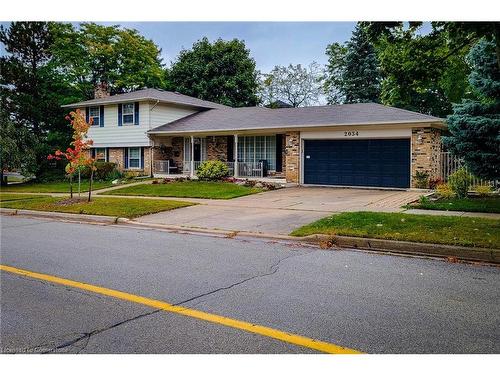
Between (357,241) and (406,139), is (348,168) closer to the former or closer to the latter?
(406,139)

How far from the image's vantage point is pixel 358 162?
21234 mm

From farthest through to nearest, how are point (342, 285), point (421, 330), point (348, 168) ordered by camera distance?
1. point (348, 168)
2. point (342, 285)
3. point (421, 330)

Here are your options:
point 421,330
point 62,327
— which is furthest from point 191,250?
point 421,330

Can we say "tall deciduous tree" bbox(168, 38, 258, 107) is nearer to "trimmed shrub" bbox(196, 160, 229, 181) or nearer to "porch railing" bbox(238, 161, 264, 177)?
"porch railing" bbox(238, 161, 264, 177)

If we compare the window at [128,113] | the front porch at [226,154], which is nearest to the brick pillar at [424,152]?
the front porch at [226,154]

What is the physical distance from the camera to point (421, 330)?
426 cm

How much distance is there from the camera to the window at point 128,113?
28.5 meters

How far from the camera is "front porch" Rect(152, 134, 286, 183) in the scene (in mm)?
25422

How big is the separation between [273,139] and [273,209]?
1208cm

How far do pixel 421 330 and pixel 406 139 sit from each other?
16788mm

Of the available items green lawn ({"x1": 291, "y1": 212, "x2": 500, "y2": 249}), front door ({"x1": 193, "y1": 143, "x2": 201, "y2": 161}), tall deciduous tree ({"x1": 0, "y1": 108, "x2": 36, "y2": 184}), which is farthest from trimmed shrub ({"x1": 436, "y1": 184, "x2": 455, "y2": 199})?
tall deciduous tree ({"x1": 0, "y1": 108, "x2": 36, "y2": 184})

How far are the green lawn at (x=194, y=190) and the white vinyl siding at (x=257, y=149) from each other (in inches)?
151

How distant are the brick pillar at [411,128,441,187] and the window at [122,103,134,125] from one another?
55.1 ft

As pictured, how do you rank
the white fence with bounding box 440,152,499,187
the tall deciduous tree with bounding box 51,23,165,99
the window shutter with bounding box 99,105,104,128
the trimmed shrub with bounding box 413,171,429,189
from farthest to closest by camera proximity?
the tall deciduous tree with bounding box 51,23,165,99 < the window shutter with bounding box 99,105,104,128 < the white fence with bounding box 440,152,499,187 < the trimmed shrub with bounding box 413,171,429,189
